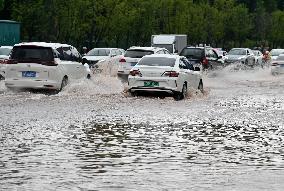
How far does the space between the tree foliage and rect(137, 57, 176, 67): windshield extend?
118 feet

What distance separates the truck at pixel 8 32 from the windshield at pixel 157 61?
2506 cm

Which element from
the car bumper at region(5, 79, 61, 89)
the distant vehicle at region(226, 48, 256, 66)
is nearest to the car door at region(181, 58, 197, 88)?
the car bumper at region(5, 79, 61, 89)

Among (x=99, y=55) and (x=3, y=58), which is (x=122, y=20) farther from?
(x=3, y=58)

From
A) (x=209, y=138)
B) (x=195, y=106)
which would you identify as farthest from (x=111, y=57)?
(x=209, y=138)

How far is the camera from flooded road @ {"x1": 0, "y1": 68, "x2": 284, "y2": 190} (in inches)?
376

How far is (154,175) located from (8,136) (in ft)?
14.0

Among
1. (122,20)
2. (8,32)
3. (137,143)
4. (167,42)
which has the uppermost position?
(122,20)

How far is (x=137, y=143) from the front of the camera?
13.0 meters

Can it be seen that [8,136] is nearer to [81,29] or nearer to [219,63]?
[219,63]

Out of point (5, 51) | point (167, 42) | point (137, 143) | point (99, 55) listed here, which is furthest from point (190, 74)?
point (167, 42)

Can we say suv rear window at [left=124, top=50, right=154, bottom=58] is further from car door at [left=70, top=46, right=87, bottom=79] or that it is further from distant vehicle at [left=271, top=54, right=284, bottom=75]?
distant vehicle at [left=271, top=54, right=284, bottom=75]

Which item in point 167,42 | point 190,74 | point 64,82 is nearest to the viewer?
point 64,82

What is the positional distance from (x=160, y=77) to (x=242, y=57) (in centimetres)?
2797

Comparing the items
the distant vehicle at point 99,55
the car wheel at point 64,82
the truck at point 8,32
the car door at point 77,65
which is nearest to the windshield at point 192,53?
the distant vehicle at point 99,55
